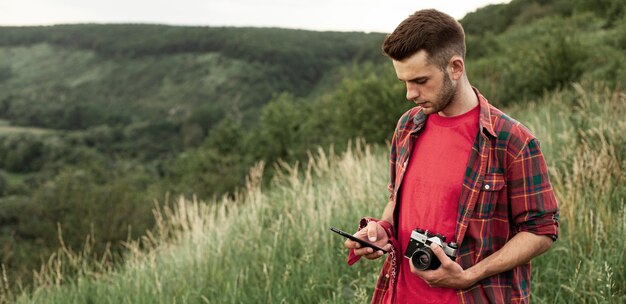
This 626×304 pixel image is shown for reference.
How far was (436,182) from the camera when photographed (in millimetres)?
1559

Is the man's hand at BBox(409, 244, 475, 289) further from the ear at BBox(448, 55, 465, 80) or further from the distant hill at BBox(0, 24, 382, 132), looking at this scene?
the distant hill at BBox(0, 24, 382, 132)

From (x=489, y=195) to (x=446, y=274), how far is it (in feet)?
0.83

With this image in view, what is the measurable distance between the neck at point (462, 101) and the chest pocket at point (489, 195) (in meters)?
0.22

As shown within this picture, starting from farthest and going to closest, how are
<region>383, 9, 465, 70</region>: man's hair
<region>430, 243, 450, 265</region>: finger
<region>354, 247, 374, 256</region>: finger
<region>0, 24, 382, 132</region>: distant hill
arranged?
1. <region>0, 24, 382, 132</region>: distant hill
2. <region>354, 247, 374, 256</region>: finger
3. <region>383, 9, 465, 70</region>: man's hair
4. <region>430, 243, 450, 265</region>: finger

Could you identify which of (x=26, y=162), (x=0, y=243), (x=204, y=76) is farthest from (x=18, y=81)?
(x=0, y=243)

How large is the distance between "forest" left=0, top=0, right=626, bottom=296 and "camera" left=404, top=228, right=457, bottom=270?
3283 mm

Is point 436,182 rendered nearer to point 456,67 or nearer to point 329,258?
point 456,67

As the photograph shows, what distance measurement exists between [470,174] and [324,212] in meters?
2.98

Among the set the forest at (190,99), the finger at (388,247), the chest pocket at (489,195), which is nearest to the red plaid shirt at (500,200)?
the chest pocket at (489,195)

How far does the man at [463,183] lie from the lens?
57.2 inches

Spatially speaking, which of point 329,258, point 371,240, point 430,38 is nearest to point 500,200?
point 371,240

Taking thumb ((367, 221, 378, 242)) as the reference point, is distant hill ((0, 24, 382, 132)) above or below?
below

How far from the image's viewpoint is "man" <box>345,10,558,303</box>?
1.45 meters

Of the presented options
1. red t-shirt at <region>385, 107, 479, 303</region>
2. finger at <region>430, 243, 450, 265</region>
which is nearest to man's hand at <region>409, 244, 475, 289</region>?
finger at <region>430, 243, 450, 265</region>
